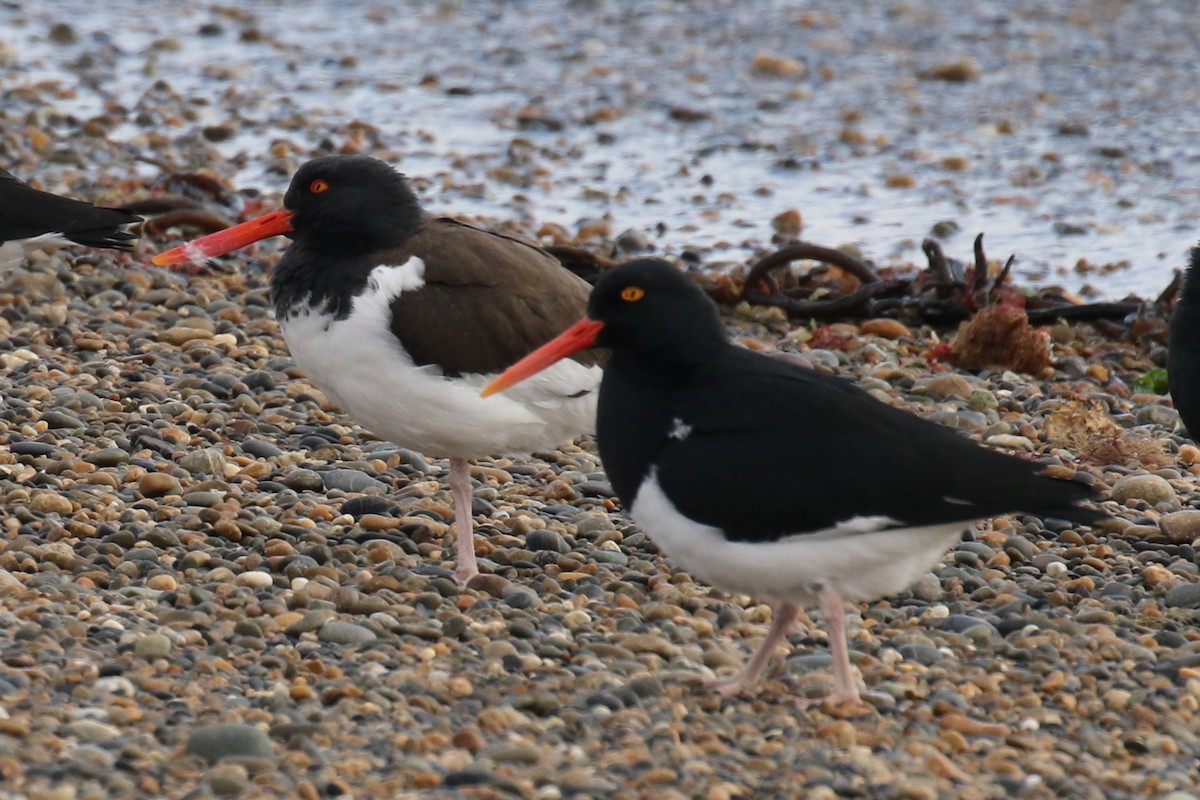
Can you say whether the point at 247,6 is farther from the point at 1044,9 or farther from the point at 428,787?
the point at 428,787

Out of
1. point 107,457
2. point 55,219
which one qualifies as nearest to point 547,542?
point 107,457

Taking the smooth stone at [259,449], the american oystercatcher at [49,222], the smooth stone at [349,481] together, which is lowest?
the smooth stone at [259,449]

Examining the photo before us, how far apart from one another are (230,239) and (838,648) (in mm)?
2637

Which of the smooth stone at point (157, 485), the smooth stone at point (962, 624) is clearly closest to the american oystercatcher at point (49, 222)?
the smooth stone at point (157, 485)

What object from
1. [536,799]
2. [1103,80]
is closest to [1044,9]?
[1103,80]

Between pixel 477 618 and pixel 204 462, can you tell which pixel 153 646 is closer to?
pixel 477 618

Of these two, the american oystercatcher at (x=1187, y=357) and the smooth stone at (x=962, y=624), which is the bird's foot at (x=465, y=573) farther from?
the american oystercatcher at (x=1187, y=357)

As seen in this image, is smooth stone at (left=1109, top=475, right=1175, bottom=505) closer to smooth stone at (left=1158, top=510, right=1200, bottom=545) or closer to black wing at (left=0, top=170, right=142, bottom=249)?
smooth stone at (left=1158, top=510, right=1200, bottom=545)

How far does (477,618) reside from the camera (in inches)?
192

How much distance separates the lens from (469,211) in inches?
414

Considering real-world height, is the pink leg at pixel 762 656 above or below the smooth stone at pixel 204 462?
above

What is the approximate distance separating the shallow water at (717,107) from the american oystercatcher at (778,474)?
18.0 ft

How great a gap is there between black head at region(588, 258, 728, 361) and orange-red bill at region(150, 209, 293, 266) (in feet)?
4.69

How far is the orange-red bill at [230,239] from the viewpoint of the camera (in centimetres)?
555
